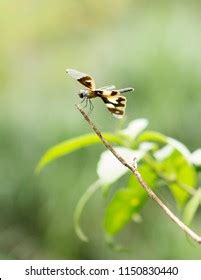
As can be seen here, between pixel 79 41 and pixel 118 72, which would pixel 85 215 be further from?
pixel 79 41

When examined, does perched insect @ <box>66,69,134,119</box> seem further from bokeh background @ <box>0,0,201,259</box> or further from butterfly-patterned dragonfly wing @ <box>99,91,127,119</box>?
bokeh background @ <box>0,0,201,259</box>

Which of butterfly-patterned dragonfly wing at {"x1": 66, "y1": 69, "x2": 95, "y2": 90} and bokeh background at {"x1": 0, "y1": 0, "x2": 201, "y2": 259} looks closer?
butterfly-patterned dragonfly wing at {"x1": 66, "y1": 69, "x2": 95, "y2": 90}

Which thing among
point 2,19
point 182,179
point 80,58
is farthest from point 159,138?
point 2,19

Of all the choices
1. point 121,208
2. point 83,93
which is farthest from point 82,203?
point 83,93

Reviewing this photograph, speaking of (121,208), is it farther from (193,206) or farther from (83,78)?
(83,78)

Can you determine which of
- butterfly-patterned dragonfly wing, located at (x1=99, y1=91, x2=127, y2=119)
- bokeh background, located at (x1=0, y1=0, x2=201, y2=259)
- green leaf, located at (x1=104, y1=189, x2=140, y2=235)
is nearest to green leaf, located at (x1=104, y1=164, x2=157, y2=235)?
green leaf, located at (x1=104, y1=189, x2=140, y2=235)

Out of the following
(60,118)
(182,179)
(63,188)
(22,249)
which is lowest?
(182,179)
